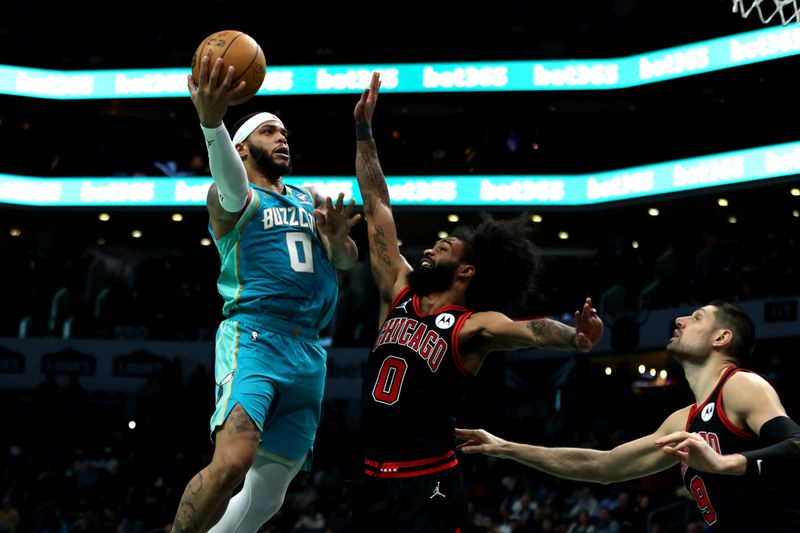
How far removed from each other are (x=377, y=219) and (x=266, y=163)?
0.74 m

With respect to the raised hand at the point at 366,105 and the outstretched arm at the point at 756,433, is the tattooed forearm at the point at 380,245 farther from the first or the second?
the outstretched arm at the point at 756,433

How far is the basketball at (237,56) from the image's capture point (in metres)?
5.93

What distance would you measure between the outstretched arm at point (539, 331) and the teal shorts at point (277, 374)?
92 centimetres

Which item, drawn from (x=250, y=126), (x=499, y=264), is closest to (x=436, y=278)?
(x=499, y=264)

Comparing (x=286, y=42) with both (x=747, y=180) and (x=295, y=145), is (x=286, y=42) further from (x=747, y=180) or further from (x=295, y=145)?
(x=747, y=180)

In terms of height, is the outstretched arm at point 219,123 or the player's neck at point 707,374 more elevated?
the outstretched arm at point 219,123

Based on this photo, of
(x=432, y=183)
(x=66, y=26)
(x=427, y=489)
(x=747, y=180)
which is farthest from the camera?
(x=66, y=26)

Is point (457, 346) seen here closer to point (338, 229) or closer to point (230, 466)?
point (338, 229)

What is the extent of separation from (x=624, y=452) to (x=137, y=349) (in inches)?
729

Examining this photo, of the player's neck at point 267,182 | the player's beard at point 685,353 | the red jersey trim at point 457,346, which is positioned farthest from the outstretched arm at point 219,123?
the player's beard at point 685,353

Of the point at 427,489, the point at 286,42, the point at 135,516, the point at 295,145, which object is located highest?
the point at 286,42

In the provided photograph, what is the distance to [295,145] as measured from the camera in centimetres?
2517

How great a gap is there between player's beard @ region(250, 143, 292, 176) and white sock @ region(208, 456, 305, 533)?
1.67m

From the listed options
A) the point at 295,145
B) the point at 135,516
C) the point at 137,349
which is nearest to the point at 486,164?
the point at 295,145
